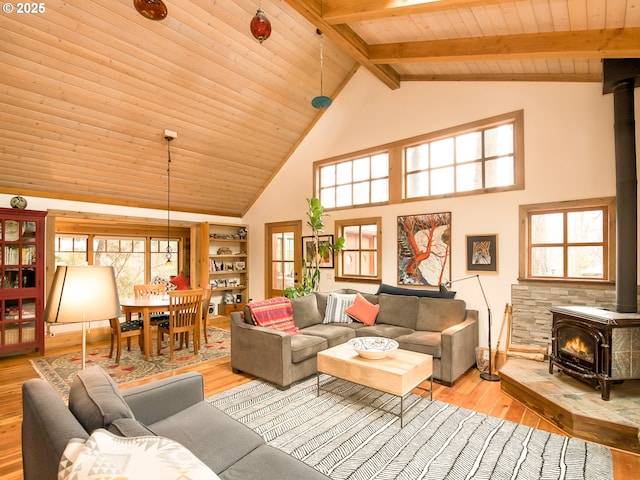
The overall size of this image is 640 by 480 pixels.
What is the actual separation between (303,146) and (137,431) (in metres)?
5.66

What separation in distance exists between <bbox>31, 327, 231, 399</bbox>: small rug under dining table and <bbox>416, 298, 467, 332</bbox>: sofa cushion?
2678 millimetres

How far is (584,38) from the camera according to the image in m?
2.70

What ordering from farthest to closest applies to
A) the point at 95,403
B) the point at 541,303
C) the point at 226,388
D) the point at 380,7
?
the point at 541,303 < the point at 226,388 < the point at 380,7 < the point at 95,403

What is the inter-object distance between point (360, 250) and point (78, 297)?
4092 millimetres

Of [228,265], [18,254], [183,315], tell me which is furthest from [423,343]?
[18,254]

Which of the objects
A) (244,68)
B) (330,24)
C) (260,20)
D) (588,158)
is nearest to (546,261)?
(588,158)

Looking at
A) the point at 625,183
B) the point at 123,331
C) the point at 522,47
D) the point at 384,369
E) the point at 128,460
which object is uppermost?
the point at 522,47

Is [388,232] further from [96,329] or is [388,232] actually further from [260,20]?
[96,329]

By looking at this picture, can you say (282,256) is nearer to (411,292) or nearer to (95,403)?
(411,292)

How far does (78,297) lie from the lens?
5.50ft

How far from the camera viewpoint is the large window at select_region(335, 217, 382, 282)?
5.05 meters

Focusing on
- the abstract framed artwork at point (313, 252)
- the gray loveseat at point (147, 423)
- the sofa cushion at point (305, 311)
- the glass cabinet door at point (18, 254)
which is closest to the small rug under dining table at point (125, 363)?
the glass cabinet door at point (18, 254)

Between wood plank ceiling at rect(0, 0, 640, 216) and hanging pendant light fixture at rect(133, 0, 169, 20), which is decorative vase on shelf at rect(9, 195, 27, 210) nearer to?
wood plank ceiling at rect(0, 0, 640, 216)

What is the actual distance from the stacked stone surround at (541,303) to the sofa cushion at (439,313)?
1.90 feet
